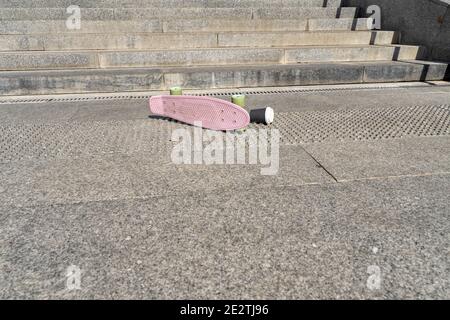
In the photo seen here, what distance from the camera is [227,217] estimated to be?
2008 millimetres

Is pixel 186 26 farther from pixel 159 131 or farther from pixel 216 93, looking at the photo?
pixel 159 131

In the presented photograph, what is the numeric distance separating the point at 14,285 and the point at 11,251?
11.5 inches

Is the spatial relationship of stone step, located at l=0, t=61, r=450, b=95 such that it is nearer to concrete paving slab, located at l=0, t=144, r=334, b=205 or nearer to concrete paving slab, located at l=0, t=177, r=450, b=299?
concrete paving slab, located at l=0, t=144, r=334, b=205

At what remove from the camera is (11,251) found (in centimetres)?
172

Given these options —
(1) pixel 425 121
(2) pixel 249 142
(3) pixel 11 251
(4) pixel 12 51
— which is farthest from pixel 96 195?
(4) pixel 12 51

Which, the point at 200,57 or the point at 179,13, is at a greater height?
the point at 179,13

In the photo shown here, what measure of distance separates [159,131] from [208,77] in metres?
2.38

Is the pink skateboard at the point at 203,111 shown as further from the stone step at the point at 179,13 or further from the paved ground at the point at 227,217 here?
the stone step at the point at 179,13

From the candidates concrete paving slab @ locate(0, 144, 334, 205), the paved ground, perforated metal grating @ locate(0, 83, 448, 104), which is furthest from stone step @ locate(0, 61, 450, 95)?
concrete paving slab @ locate(0, 144, 334, 205)

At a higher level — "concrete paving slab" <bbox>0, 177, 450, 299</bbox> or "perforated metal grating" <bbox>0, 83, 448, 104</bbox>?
"perforated metal grating" <bbox>0, 83, 448, 104</bbox>

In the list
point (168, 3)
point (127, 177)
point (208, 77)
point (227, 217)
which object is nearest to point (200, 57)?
point (208, 77)

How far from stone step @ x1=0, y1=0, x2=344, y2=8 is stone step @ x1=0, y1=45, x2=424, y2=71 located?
7.66ft

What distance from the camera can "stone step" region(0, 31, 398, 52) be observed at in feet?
21.2
